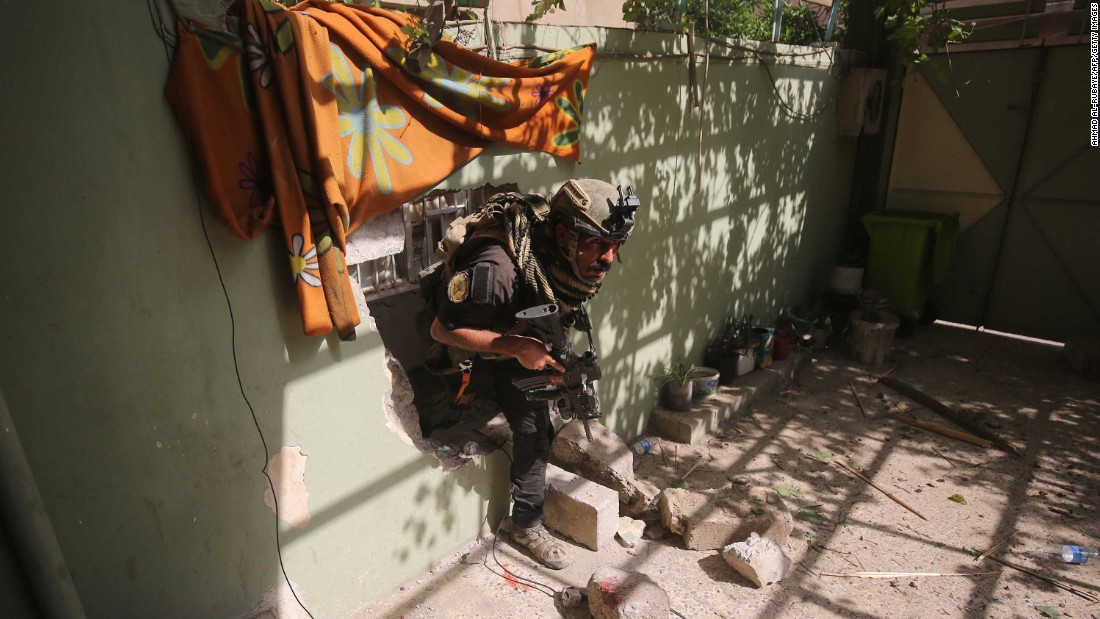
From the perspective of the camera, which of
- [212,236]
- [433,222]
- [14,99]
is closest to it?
[14,99]

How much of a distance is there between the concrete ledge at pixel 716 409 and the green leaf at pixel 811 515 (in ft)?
3.58

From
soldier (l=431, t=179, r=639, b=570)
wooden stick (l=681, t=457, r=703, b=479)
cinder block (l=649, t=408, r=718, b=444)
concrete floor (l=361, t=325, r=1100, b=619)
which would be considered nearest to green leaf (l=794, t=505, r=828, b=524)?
concrete floor (l=361, t=325, r=1100, b=619)

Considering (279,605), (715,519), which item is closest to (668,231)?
(715,519)

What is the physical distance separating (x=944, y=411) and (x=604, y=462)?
3489mm

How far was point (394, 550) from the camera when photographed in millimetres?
3477

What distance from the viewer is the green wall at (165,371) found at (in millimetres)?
2082

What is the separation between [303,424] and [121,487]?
0.74 meters

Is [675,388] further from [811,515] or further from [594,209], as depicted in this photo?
[594,209]

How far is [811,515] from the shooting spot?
4.35m

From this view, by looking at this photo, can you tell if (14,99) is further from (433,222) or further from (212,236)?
(433,222)

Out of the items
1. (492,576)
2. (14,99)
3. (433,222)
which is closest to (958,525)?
(492,576)

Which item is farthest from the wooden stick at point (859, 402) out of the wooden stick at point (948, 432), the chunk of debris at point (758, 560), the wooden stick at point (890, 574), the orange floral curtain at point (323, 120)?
the orange floral curtain at point (323, 120)

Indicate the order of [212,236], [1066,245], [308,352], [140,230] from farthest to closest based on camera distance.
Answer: [1066,245] → [308,352] → [212,236] → [140,230]

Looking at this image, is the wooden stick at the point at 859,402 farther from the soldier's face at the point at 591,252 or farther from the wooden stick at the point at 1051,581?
the soldier's face at the point at 591,252
